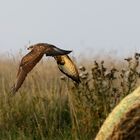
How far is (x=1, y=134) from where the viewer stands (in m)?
6.22

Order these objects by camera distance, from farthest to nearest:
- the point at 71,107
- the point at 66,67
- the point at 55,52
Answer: the point at 71,107 < the point at 66,67 < the point at 55,52

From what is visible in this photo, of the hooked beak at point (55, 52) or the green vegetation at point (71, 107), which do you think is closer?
the hooked beak at point (55, 52)

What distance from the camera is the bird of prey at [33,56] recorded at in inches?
101

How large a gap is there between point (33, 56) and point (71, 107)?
284 centimetres

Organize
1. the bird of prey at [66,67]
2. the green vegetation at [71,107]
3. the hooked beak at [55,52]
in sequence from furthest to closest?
the green vegetation at [71,107] < the bird of prey at [66,67] < the hooked beak at [55,52]

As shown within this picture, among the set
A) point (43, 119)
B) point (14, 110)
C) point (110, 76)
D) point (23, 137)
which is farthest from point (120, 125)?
point (14, 110)

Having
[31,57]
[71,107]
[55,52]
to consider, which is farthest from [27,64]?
[71,107]

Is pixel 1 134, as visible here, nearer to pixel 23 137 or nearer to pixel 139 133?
pixel 23 137

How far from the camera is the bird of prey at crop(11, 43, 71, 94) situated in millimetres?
2572

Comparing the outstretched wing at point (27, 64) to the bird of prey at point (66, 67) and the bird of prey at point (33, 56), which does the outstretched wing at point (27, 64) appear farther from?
the bird of prey at point (66, 67)

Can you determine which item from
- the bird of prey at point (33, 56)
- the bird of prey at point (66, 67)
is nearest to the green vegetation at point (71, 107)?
the bird of prey at point (66, 67)

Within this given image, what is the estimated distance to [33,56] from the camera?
2602mm

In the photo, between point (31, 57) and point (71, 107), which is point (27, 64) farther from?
point (71, 107)

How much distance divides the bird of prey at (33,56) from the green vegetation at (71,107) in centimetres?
215
